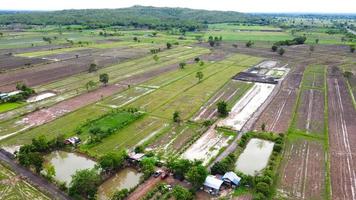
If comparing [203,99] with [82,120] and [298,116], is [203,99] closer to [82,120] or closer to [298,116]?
[298,116]

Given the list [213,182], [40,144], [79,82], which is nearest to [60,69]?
[79,82]

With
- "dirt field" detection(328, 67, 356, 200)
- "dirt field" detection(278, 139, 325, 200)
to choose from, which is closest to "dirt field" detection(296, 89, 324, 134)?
"dirt field" detection(328, 67, 356, 200)

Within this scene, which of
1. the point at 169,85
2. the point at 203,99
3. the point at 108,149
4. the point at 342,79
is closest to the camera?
the point at 108,149

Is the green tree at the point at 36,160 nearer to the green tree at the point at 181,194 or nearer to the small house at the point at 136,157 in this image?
the small house at the point at 136,157

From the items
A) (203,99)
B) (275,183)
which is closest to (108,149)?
(275,183)

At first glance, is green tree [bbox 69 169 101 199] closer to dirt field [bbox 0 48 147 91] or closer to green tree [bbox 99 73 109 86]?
green tree [bbox 99 73 109 86]

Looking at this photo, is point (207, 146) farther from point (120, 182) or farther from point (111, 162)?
point (111, 162)
